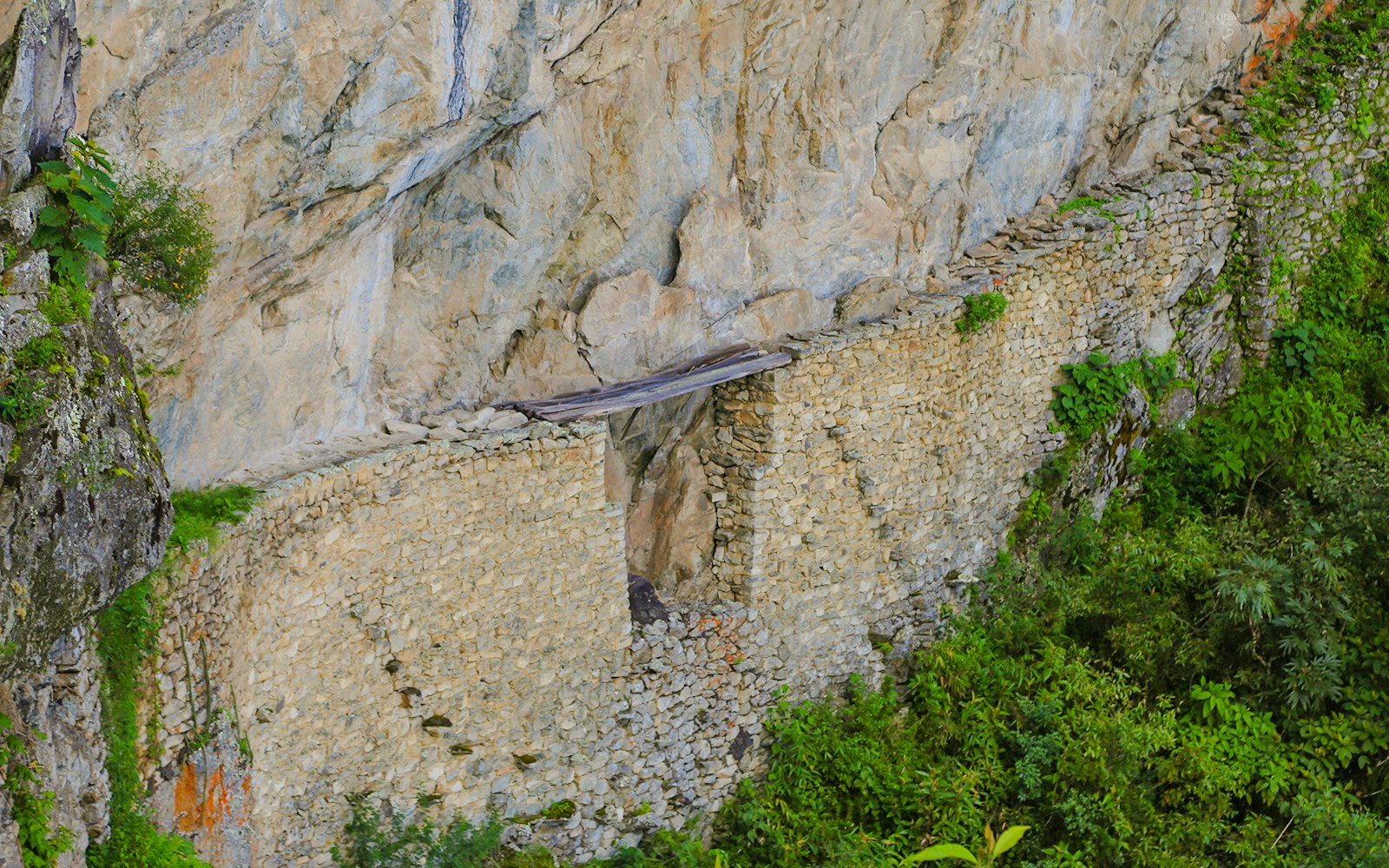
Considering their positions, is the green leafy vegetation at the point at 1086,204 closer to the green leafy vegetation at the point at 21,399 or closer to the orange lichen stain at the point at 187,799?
the orange lichen stain at the point at 187,799

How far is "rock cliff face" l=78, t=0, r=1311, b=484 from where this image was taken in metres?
6.76

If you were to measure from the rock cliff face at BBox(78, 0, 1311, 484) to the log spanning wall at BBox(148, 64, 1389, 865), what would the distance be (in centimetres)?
54

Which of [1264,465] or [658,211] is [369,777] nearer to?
[658,211]

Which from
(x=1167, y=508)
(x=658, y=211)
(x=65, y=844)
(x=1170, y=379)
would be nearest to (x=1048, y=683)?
(x=1167, y=508)

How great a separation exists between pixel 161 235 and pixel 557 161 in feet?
8.71

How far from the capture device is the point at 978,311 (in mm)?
10648

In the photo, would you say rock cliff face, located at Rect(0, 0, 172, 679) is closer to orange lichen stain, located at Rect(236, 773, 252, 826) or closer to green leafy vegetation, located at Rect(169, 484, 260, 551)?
green leafy vegetation, located at Rect(169, 484, 260, 551)

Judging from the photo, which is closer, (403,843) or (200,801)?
(200,801)

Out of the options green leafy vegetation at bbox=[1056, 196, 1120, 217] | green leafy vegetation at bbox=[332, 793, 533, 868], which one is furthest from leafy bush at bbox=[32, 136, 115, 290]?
green leafy vegetation at bbox=[1056, 196, 1120, 217]

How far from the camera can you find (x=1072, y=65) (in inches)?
438

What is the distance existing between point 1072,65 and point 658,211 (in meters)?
3.99

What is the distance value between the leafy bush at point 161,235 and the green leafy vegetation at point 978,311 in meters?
5.75

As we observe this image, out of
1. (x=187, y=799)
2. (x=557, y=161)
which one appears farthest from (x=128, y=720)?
(x=557, y=161)

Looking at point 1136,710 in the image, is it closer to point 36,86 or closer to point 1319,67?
point 1319,67
